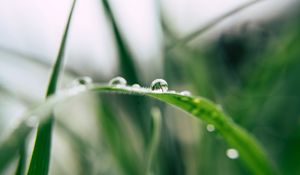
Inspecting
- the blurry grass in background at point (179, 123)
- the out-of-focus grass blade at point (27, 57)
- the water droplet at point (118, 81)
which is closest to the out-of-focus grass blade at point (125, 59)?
the blurry grass in background at point (179, 123)

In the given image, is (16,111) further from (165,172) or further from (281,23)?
(281,23)

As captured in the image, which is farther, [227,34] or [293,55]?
[227,34]

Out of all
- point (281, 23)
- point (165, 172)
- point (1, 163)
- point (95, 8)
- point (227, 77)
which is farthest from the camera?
point (281, 23)

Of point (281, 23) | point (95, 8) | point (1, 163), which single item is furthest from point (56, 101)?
point (281, 23)

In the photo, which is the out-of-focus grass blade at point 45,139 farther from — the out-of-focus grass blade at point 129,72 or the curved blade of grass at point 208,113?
the out-of-focus grass blade at point 129,72

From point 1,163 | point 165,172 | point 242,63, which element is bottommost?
point 1,163

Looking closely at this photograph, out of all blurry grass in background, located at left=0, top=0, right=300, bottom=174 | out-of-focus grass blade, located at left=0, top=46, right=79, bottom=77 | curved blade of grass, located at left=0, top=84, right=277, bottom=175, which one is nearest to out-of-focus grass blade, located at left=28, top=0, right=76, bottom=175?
curved blade of grass, located at left=0, top=84, right=277, bottom=175

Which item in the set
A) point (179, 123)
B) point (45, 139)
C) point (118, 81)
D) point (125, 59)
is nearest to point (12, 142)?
point (45, 139)
